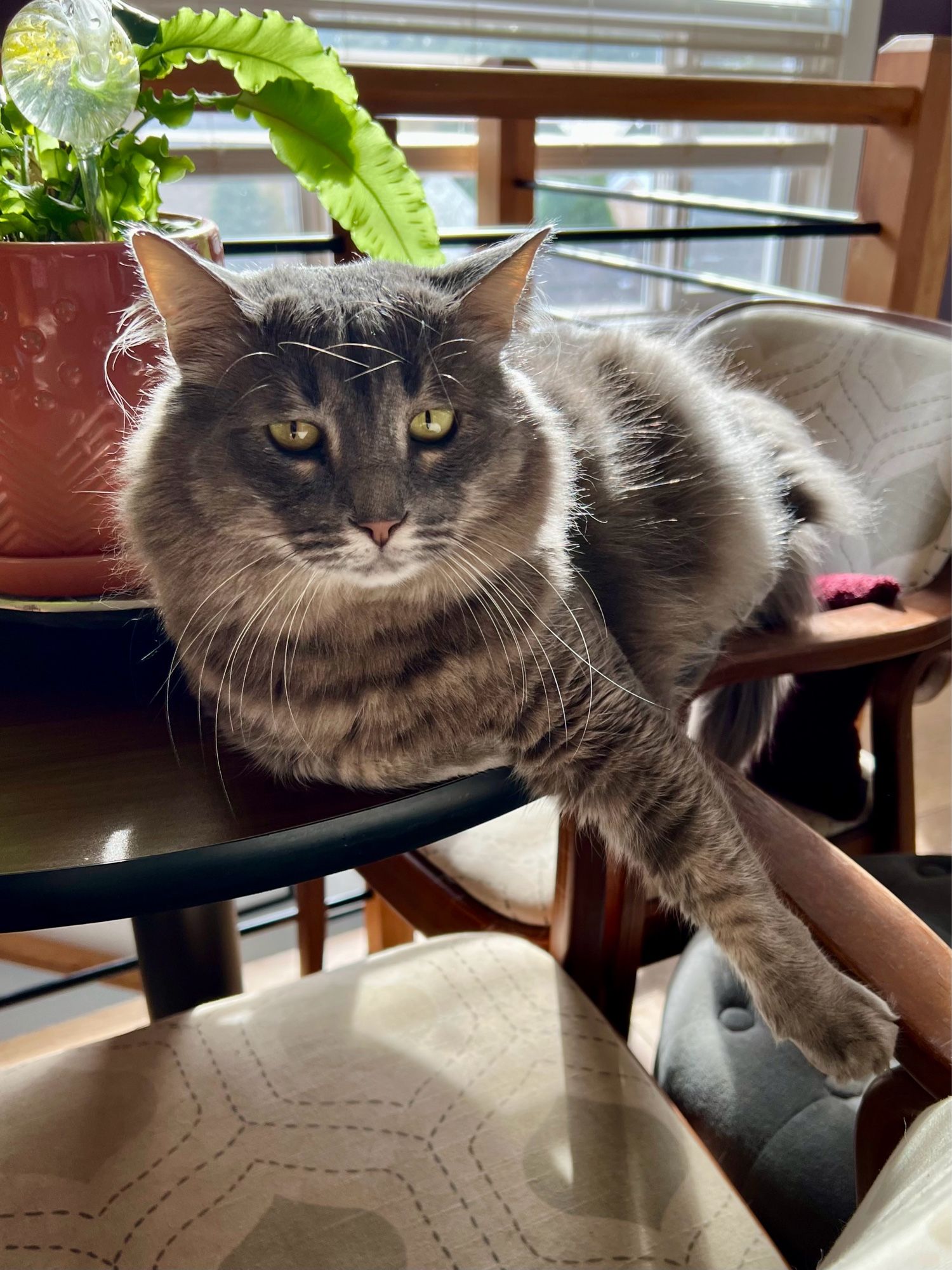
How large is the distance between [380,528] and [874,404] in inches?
40.7

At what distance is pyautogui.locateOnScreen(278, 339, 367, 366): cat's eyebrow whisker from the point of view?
0.67m

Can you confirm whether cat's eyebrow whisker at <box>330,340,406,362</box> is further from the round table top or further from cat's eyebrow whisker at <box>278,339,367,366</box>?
the round table top

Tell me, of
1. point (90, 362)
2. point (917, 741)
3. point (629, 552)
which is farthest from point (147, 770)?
point (917, 741)

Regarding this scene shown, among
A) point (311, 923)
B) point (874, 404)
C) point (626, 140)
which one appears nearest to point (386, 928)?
point (311, 923)

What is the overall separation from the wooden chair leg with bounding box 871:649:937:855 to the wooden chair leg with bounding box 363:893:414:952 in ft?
2.78

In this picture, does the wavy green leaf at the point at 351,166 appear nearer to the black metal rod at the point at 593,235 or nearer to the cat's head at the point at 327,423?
the cat's head at the point at 327,423

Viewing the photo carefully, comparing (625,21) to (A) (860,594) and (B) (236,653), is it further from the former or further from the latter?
(B) (236,653)

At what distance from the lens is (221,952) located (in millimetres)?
1176

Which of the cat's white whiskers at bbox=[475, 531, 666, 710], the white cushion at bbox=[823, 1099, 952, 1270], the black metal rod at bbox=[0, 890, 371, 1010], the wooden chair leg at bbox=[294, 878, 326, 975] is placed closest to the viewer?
the white cushion at bbox=[823, 1099, 952, 1270]

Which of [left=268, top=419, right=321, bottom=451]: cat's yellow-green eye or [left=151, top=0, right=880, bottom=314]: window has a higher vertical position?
[left=151, top=0, right=880, bottom=314]: window

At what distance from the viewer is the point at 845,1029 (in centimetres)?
79

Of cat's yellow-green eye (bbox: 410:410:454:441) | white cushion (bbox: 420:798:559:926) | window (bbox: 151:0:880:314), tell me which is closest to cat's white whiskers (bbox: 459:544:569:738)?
cat's yellow-green eye (bbox: 410:410:454:441)

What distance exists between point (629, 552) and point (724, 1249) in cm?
60

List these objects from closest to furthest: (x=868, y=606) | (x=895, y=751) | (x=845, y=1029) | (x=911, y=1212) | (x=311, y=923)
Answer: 1. (x=911, y=1212)
2. (x=845, y=1029)
3. (x=868, y=606)
4. (x=895, y=751)
5. (x=311, y=923)
